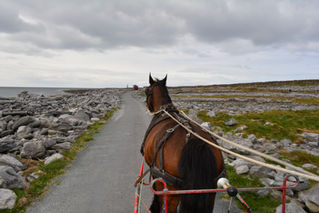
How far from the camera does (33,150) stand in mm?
9070

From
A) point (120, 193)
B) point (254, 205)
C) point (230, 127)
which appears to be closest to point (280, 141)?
point (230, 127)

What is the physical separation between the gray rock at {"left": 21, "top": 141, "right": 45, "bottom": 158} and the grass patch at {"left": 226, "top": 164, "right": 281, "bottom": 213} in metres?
8.46

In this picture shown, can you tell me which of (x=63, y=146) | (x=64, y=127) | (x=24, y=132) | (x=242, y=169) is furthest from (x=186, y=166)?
(x=24, y=132)

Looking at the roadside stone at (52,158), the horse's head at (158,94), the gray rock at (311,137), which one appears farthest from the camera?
the gray rock at (311,137)

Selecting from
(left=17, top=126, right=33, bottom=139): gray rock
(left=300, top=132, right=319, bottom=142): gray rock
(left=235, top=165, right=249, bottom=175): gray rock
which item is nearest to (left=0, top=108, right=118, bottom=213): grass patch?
(left=17, top=126, right=33, bottom=139): gray rock

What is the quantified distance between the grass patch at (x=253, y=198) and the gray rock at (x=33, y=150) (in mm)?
8459

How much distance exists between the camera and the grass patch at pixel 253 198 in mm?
5109

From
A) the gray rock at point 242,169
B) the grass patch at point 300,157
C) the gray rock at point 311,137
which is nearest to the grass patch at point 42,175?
the gray rock at point 242,169

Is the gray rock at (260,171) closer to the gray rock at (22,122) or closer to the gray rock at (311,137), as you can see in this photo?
the gray rock at (311,137)

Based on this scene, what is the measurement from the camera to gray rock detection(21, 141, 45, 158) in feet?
29.3

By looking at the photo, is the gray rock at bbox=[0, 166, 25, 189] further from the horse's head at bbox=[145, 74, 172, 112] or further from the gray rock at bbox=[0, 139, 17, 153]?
the horse's head at bbox=[145, 74, 172, 112]

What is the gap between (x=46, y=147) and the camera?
984cm

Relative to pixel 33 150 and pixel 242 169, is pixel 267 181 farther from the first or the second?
pixel 33 150

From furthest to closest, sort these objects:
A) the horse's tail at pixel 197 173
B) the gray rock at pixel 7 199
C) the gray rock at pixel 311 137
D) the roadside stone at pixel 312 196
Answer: the gray rock at pixel 311 137 < the gray rock at pixel 7 199 < the roadside stone at pixel 312 196 < the horse's tail at pixel 197 173
